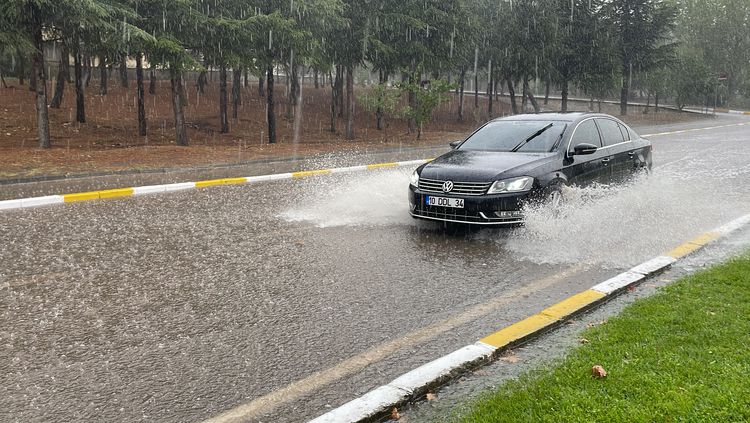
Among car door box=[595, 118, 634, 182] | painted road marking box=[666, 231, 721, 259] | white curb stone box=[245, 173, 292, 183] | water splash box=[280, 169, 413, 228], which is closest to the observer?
painted road marking box=[666, 231, 721, 259]

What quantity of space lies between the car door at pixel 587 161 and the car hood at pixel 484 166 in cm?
42

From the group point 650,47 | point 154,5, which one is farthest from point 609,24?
point 154,5

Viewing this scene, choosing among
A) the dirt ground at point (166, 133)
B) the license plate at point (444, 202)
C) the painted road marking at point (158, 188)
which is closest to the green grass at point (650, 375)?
the license plate at point (444, 202)

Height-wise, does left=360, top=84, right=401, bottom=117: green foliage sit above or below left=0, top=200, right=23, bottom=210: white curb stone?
above

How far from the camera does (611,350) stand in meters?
3.96

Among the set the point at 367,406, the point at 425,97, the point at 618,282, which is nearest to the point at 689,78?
the point at 425,97

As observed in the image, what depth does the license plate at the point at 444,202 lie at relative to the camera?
743 centimetres

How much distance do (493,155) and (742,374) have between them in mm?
5020

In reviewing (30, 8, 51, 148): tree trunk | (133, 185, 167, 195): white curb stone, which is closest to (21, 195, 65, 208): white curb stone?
(133, 185, 167, 195): white curb stone

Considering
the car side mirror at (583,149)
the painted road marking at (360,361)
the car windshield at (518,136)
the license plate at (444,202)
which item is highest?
the car windshield at (518,136)

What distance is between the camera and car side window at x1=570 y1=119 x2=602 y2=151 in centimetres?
870

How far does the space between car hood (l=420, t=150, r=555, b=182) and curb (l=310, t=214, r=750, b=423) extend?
1.97 metres

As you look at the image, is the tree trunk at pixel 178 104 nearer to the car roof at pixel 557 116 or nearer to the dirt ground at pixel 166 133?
the dirt ground at pixel 166 133

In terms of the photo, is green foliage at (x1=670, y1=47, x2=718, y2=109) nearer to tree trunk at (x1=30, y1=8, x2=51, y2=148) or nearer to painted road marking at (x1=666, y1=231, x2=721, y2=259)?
tree trunk at (x1=30, y1=8, x2=51, y2=148)
